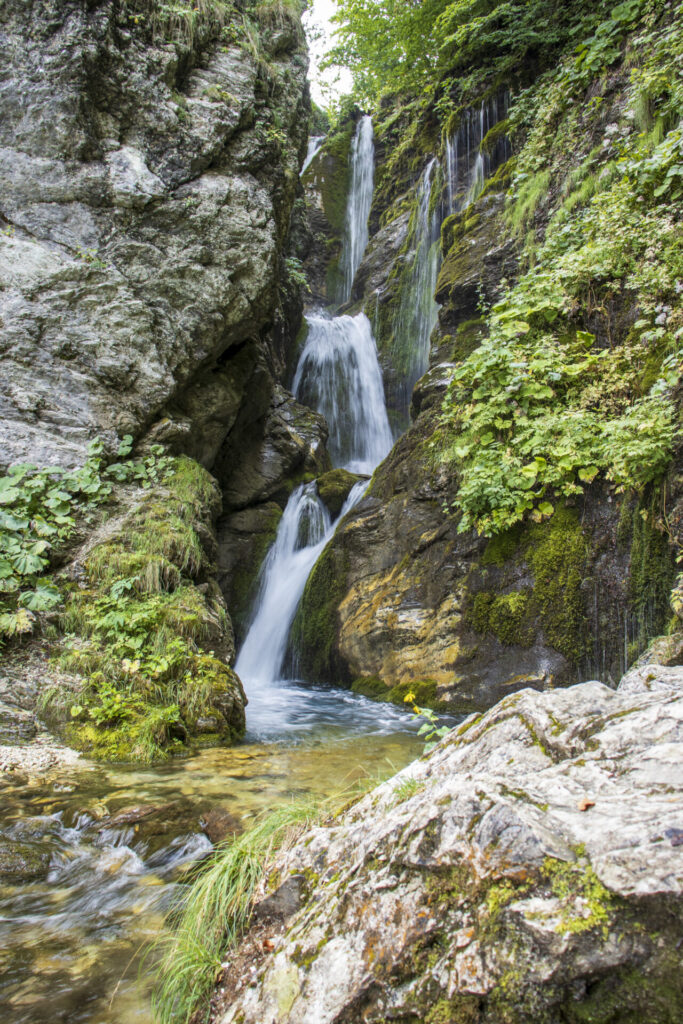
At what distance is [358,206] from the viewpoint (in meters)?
18.8

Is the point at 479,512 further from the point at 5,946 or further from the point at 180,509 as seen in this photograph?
the point at 5,946

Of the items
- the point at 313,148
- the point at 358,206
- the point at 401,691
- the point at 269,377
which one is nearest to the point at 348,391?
the point at 269,377

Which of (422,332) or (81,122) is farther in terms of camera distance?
(422,332)

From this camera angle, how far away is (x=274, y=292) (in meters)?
8.70

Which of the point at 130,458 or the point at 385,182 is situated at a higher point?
the point at 385,182

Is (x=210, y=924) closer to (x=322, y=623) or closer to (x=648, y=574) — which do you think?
(x=648, y=574)

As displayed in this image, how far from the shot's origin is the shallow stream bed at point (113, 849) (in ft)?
6.35

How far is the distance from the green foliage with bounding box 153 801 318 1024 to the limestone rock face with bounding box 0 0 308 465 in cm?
539

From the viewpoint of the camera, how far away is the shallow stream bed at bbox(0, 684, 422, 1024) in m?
1.93

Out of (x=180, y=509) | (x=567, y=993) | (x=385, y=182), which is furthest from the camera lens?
(x=385, y=182)

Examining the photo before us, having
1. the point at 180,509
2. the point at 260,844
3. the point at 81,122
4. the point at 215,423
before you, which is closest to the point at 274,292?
the point at 215,423

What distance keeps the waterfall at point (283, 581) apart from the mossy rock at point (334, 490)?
10 cm

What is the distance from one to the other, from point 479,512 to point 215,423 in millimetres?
4821

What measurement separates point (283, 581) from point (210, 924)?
7393 mm
